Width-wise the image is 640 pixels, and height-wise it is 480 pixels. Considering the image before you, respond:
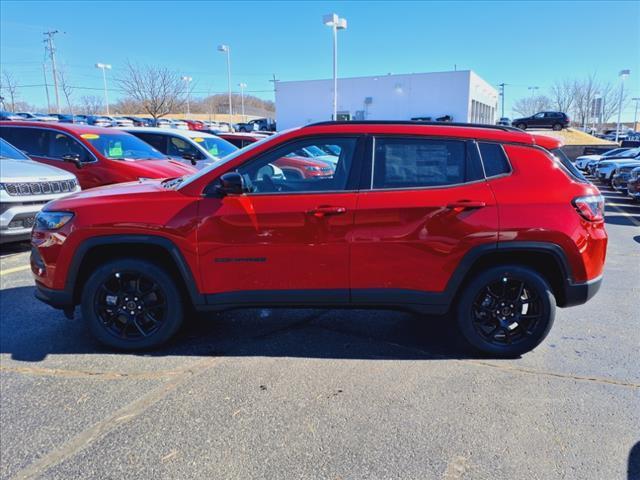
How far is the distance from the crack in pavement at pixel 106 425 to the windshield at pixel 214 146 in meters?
9.01

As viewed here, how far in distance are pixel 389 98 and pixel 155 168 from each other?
39767mm

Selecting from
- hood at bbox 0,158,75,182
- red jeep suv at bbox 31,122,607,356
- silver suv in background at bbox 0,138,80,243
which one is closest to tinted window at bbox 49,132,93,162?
hood at bbox 0,158,75,182

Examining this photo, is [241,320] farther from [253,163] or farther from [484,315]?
[484,315]

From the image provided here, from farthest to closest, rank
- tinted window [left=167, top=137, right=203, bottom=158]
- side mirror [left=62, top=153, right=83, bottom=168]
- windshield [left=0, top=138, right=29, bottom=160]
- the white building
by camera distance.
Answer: the white building
tinted window [left=167, top=137, right=203, bottom=158]
side mirror [left=62, top=153, right=83, bottom=168]
windshield [left=0, top=138, right=29, bottom=160]

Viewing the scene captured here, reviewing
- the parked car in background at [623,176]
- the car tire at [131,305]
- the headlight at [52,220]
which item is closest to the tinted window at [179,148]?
the headlight at [52,220]

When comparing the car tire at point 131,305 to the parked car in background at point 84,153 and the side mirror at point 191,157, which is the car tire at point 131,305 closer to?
the parked car in background at point 84,153

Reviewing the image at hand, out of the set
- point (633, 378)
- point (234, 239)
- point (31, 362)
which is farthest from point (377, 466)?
point (31, 362)

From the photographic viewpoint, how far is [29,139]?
347 inches

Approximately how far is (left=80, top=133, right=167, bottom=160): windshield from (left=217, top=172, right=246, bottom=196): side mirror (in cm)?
608

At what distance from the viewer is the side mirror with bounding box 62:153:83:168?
27.7 ft

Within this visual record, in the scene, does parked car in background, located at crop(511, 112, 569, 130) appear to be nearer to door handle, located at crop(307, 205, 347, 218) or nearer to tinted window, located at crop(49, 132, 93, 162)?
tinted window, located at crop(49, 132, 93, 162)

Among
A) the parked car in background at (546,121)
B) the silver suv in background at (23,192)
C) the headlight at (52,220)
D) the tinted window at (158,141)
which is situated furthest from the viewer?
the parked car in background at (546,121)

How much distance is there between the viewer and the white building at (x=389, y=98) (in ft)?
141

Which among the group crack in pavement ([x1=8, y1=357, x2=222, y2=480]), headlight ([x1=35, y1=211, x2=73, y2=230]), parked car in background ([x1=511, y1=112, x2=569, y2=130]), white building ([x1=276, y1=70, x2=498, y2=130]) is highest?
white building ([x1=276, y1=70, x2=498, y2=130])
